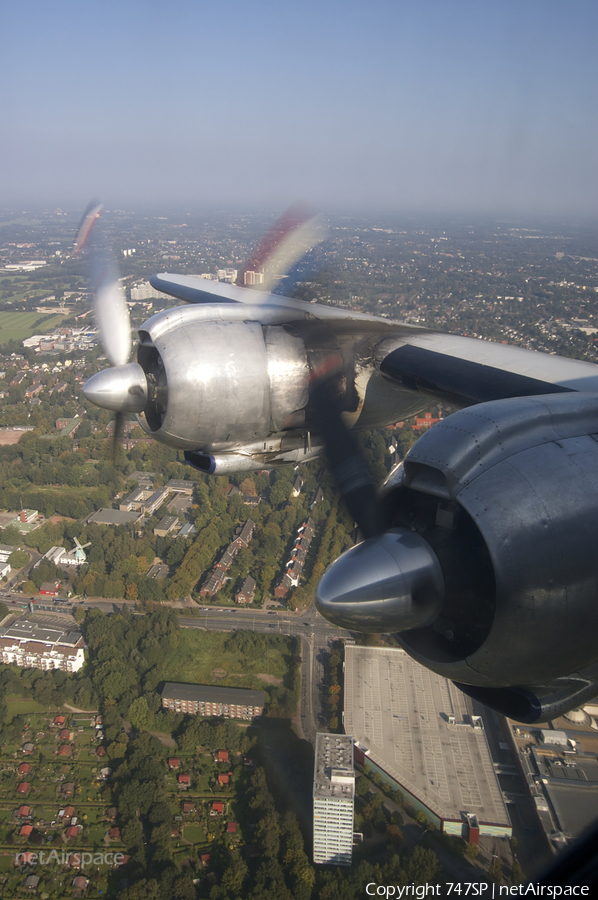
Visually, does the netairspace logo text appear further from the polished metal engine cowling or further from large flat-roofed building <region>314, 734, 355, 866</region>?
the polished metal engine cowling

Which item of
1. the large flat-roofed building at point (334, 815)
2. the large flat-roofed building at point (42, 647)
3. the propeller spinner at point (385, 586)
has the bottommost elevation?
the large flat-roofed building at point (42, 647)

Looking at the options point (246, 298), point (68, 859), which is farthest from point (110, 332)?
point (68, 859)

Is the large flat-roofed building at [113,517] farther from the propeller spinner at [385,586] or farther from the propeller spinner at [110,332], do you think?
the propeller spinner at [385,586]

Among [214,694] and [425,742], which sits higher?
[425,742]

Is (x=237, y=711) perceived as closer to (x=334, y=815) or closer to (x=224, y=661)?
(x=224, y=661)

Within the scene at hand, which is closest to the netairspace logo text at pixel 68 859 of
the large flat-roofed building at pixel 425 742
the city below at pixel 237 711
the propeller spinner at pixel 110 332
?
the city below at pixel 237 711

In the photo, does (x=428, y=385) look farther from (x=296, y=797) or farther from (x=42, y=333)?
(x=42, y=333)
